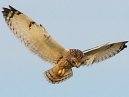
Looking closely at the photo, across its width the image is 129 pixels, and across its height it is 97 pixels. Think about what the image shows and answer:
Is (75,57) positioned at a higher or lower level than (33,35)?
lower

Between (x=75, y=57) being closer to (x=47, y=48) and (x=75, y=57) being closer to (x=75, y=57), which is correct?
(x=75, y=57)

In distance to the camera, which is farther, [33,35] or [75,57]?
[33,35]

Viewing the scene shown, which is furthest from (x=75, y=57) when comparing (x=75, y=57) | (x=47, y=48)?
(x=47, y=48)
